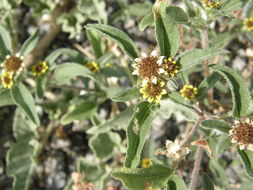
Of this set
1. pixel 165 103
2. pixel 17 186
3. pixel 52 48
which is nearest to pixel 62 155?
pixel 17 186

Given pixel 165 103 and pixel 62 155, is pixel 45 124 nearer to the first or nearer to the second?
pixel 62 155

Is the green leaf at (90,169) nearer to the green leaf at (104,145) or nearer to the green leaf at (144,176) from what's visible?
the green leaf at (104,145)

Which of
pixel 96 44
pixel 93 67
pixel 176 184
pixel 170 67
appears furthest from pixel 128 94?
pixel 96 44

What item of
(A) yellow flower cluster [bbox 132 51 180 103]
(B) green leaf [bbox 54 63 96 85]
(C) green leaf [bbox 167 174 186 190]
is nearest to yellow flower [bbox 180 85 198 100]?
(A) yellow flower cluster [bbox 132 51 180 103]

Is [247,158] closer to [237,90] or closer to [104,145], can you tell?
[237,90]

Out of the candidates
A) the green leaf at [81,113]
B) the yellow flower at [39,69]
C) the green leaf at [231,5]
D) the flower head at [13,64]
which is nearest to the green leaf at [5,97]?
the flower head at [13,64]
